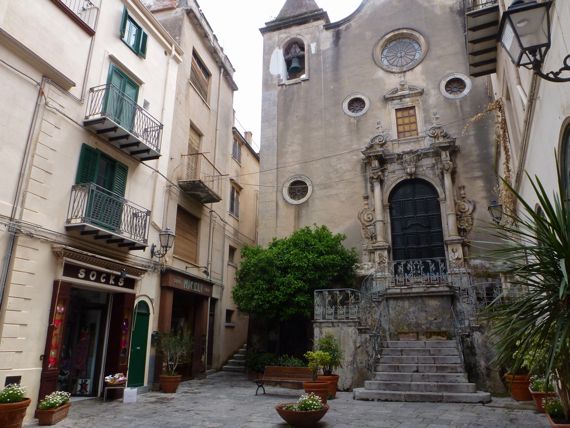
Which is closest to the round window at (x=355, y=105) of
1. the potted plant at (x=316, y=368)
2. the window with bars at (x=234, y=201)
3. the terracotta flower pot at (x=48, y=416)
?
the window with bars at (x=234, y=201)

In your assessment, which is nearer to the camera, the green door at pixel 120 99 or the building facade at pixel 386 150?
the green door at pixel 120 99

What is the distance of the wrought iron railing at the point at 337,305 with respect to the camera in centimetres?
1191

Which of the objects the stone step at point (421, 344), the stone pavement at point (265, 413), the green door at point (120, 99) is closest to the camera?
the stone pavement at point (265, 413)

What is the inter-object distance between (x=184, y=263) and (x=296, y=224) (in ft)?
16.6

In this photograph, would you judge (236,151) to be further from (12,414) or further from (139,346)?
(12,414)

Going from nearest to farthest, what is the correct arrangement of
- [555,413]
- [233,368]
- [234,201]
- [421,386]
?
[555,413] < [421,386] < [233,368] < [234,201]

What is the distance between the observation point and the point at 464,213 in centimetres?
1529

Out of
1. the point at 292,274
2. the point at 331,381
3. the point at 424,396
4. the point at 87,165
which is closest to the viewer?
the point at 424,396

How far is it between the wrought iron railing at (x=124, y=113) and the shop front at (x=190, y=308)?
409 cm

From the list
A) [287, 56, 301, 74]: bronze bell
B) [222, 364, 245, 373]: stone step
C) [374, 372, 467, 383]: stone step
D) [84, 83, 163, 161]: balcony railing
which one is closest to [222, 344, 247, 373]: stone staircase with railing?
[222, 364, 245, 373]: stone step

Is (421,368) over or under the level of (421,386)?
over

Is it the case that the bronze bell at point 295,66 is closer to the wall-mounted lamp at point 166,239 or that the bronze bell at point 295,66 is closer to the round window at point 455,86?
the round window at point 455,86

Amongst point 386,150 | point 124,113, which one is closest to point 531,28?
point 124,113

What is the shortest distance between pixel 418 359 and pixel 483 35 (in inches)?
314
